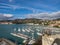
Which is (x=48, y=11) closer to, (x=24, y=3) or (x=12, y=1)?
(x=24, y=3)

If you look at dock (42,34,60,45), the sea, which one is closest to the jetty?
the sea

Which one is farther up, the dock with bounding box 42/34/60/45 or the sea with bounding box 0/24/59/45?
the sea with bounding box 0/24/59/45

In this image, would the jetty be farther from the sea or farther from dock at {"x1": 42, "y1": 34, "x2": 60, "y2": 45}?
dock at {"x1": 42, "y1": 34, "x2": 60, "y2": 45}

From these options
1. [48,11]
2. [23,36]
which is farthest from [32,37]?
[48,11]

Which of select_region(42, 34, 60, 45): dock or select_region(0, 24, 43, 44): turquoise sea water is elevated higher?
select_region(0, 24, 43, 44): turquoise sea water

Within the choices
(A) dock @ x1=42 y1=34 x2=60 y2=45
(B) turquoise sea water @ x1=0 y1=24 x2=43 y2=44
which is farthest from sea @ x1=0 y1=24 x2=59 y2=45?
(A) dock @ x1=42 y1=34 x2=60 y2=45

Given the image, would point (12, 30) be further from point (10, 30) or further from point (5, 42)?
point (5, 42)

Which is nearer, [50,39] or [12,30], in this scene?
[50,39]

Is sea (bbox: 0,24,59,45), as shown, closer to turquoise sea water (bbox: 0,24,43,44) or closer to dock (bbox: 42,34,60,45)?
turquoise sea water (bbox: 0,24,43,44)

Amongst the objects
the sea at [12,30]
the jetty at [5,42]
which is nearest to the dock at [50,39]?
the sea at [12,30]

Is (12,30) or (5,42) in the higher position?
(12,30)

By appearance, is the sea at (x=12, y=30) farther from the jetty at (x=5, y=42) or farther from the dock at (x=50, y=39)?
the dock at (x=50, y=39)

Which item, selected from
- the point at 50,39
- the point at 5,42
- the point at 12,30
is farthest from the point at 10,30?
the point at 50,39

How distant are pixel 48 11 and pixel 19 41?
2.82 ft
